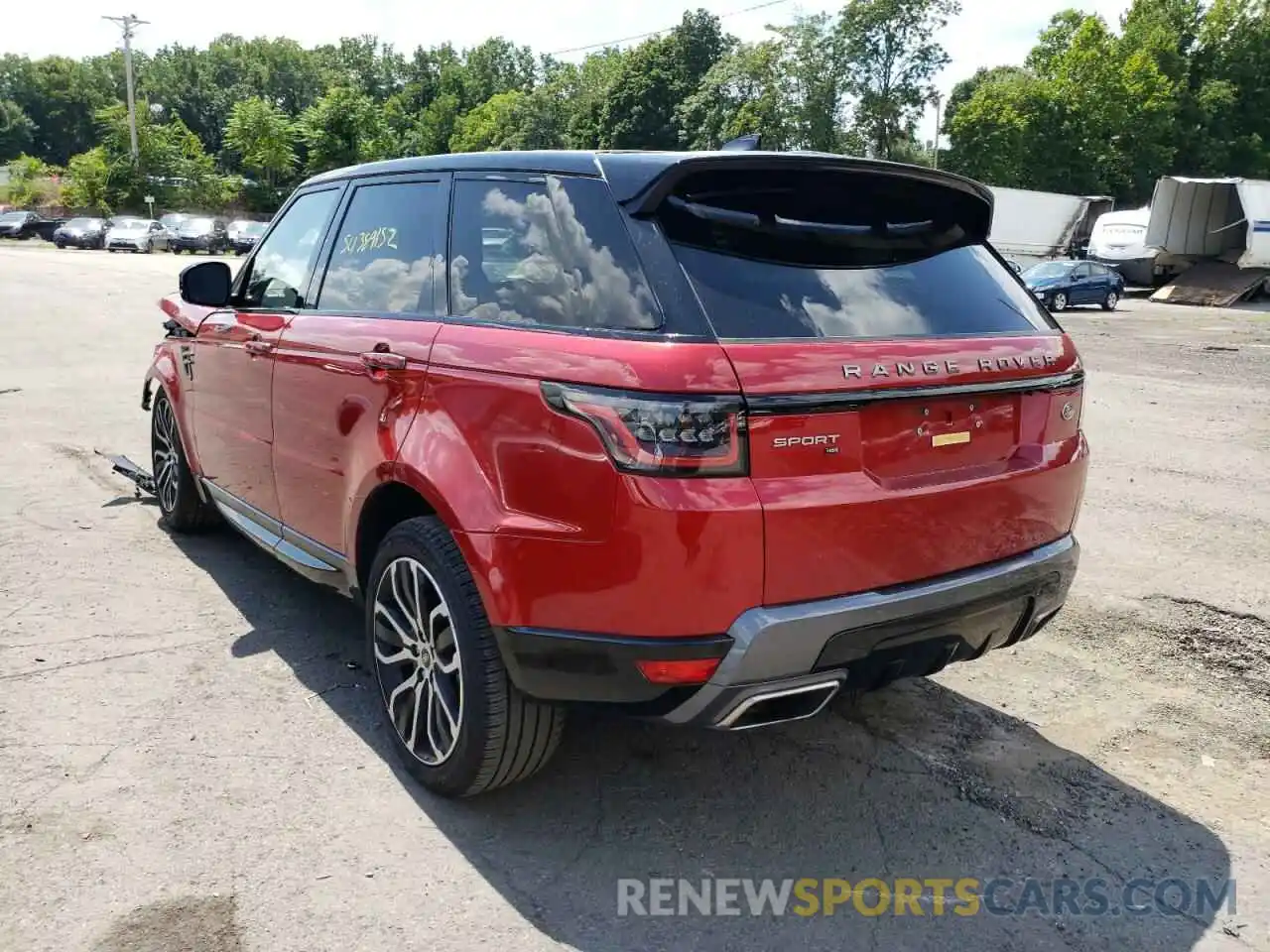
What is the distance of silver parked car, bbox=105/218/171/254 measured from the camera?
42.6 meters

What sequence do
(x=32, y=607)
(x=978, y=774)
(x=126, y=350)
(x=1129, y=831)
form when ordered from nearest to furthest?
(x=1129, y=831) < (x=978, y=774) < (x=32, y=607) < (x=126, y=350)

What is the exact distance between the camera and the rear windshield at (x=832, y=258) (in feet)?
8.54

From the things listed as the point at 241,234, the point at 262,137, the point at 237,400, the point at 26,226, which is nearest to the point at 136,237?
the point at 241,234

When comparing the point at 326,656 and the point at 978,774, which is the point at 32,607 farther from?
the point at 978,774

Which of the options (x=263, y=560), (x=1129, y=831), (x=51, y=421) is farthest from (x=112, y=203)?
(x=1129, y=831)

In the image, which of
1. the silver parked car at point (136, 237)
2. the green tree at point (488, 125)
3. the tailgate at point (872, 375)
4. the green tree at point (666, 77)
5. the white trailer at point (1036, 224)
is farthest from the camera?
the green tree at point (488, 125)

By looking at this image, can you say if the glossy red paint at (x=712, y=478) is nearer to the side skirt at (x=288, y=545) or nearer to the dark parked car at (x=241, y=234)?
the side skirt at (x=288, y=545)

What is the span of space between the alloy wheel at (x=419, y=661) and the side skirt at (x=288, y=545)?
400mm

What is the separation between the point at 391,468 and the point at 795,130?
6114cm

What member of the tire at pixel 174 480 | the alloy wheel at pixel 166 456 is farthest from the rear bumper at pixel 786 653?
the alloy wheel at pixel 166 456

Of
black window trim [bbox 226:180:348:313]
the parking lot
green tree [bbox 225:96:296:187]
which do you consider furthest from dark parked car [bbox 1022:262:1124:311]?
green tree [bbox 225:96:296:187]

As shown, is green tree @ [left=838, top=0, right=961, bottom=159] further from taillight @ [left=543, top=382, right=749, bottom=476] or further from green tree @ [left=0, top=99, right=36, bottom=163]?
green tree @ [left=0, top=99, right=36, bottom=163]

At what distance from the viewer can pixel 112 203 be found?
A: 195ft

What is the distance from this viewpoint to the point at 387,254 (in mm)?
3510
